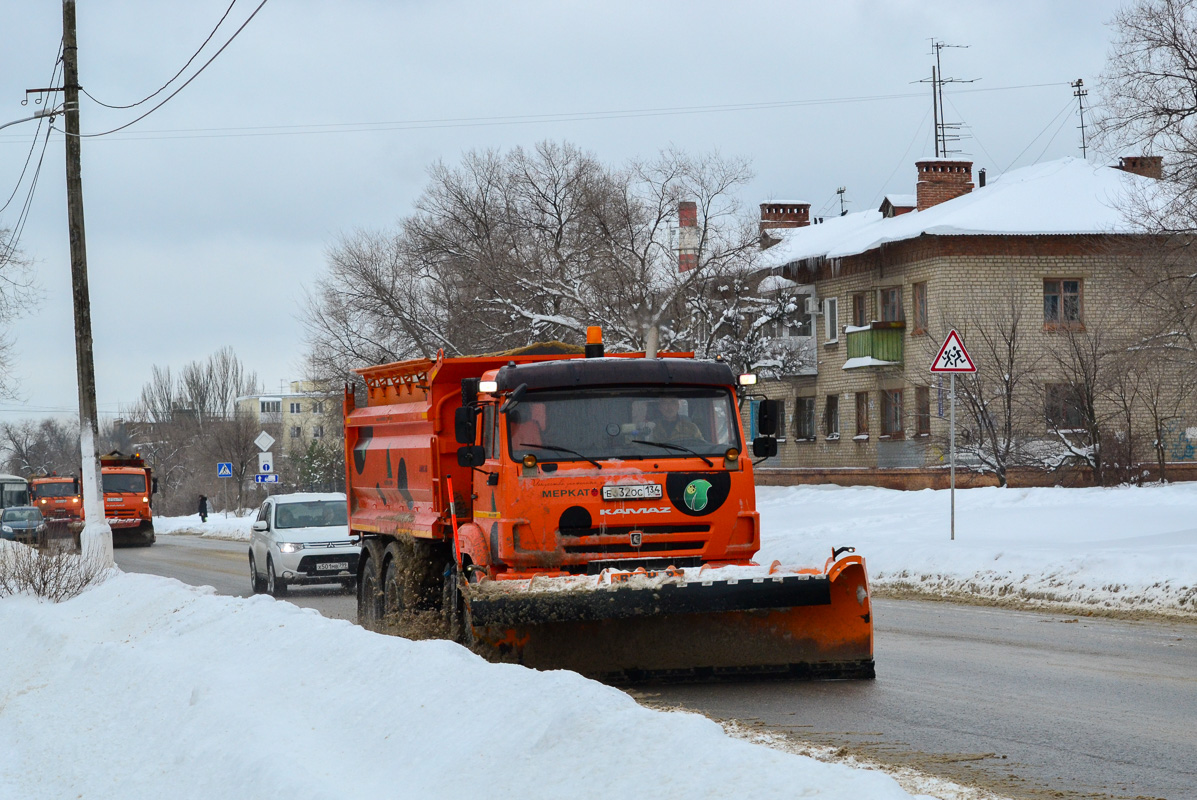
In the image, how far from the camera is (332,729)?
7688mm

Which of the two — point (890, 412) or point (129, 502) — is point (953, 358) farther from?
point (129, 502)

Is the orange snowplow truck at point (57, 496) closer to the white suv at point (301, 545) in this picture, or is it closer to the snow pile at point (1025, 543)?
the snow pile at point (1025, 543)

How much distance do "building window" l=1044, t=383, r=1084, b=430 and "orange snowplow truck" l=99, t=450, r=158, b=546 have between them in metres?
28.7

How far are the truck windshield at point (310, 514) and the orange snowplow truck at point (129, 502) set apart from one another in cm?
2612

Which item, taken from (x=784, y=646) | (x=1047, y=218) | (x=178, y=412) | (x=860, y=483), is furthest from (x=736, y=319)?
(x=178, y=412)

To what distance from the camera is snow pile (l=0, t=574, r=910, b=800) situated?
568 cm

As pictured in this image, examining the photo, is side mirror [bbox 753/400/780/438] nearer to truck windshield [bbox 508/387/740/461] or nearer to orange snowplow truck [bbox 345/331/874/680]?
orange snowplow truck [bbox 345/331/874/680]

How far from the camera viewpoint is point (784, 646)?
10.6 meters

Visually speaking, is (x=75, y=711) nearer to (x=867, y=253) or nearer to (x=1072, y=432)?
(x=1072, y=432)

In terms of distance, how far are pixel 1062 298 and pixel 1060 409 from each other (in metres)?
6.46

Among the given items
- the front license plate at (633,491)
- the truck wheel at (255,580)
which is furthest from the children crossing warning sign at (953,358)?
the truck wheel at (255,580)

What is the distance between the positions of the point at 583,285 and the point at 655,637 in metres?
30.9

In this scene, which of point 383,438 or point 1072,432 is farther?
point 1072,432

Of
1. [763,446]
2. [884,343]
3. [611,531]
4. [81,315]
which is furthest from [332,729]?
[884,343]
